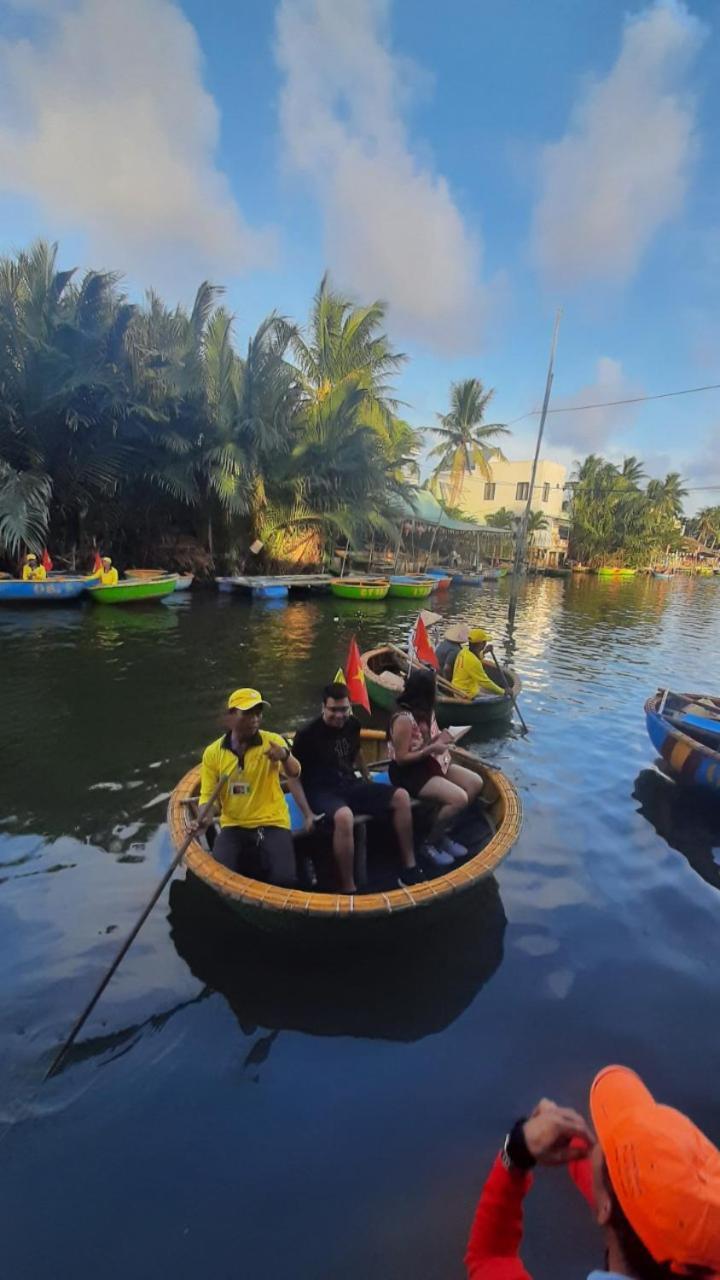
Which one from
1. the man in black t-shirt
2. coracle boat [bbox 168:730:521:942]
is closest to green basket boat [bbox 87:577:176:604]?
coracle boat [bbox 168:730:521:942]

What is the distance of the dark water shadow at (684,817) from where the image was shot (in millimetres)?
6063

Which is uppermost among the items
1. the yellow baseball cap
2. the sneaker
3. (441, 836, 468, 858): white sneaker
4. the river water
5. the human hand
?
the yellow baseball cap

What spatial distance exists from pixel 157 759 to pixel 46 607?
43.3 feet

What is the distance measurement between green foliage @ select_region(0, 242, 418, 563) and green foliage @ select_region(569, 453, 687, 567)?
30971 mm

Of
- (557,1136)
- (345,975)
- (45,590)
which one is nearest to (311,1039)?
(345,975)

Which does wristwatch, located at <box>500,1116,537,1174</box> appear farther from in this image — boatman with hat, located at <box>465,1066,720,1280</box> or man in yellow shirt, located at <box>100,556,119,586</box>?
man in yellow shirt, located at <box>100,556,119,586</box>

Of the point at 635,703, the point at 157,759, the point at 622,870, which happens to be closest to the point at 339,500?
the point at 635,703

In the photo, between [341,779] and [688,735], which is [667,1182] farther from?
[688,735]

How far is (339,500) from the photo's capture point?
92.0 ft

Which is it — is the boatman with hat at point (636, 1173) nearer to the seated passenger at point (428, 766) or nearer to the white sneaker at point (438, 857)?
the white sneaker at point (438, 857)

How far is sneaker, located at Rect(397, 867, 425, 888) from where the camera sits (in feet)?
15.7

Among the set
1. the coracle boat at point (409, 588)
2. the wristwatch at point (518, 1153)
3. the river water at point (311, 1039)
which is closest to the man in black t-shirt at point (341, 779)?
the river water at point (311, 1039)

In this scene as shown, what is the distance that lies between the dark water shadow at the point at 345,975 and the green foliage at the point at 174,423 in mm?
17675

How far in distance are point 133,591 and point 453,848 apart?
1709cm
